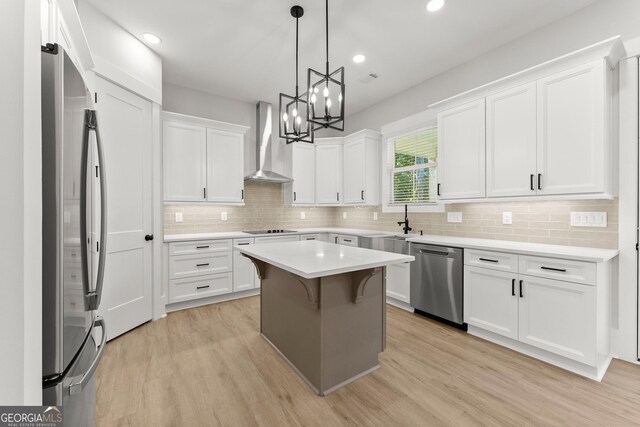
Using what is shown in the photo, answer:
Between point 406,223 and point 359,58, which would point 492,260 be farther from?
point 359,58

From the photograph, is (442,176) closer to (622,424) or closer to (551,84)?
(551,84)

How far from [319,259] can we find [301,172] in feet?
10.2

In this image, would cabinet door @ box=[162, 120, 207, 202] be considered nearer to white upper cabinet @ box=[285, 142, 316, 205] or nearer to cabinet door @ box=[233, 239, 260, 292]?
cabinet door @ box=[233, 239, 260, 292]

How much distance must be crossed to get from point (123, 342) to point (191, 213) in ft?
6.32

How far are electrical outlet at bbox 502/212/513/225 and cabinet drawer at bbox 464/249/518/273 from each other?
639 millimetres

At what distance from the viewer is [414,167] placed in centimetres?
406

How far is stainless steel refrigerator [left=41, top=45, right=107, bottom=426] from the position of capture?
87cm

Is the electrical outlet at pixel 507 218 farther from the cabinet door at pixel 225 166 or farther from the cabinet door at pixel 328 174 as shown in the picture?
the cabinet door at pixel 225 166

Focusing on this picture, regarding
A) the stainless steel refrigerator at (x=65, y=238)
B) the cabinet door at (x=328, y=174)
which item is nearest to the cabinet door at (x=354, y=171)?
the cabinet door at (x=328, y=174)

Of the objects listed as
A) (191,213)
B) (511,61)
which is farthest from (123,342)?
(511,61)

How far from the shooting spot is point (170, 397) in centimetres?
189

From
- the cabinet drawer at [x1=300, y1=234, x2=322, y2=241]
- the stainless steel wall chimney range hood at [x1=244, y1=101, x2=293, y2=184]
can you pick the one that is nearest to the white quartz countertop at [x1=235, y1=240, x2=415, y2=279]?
the cabinet drawer at [x1=300, y1=234, x2=322, y2=241]

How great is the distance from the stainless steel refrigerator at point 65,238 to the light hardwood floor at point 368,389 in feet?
2.90

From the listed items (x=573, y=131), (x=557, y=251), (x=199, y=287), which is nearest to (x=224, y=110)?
(x=199, y=287)
